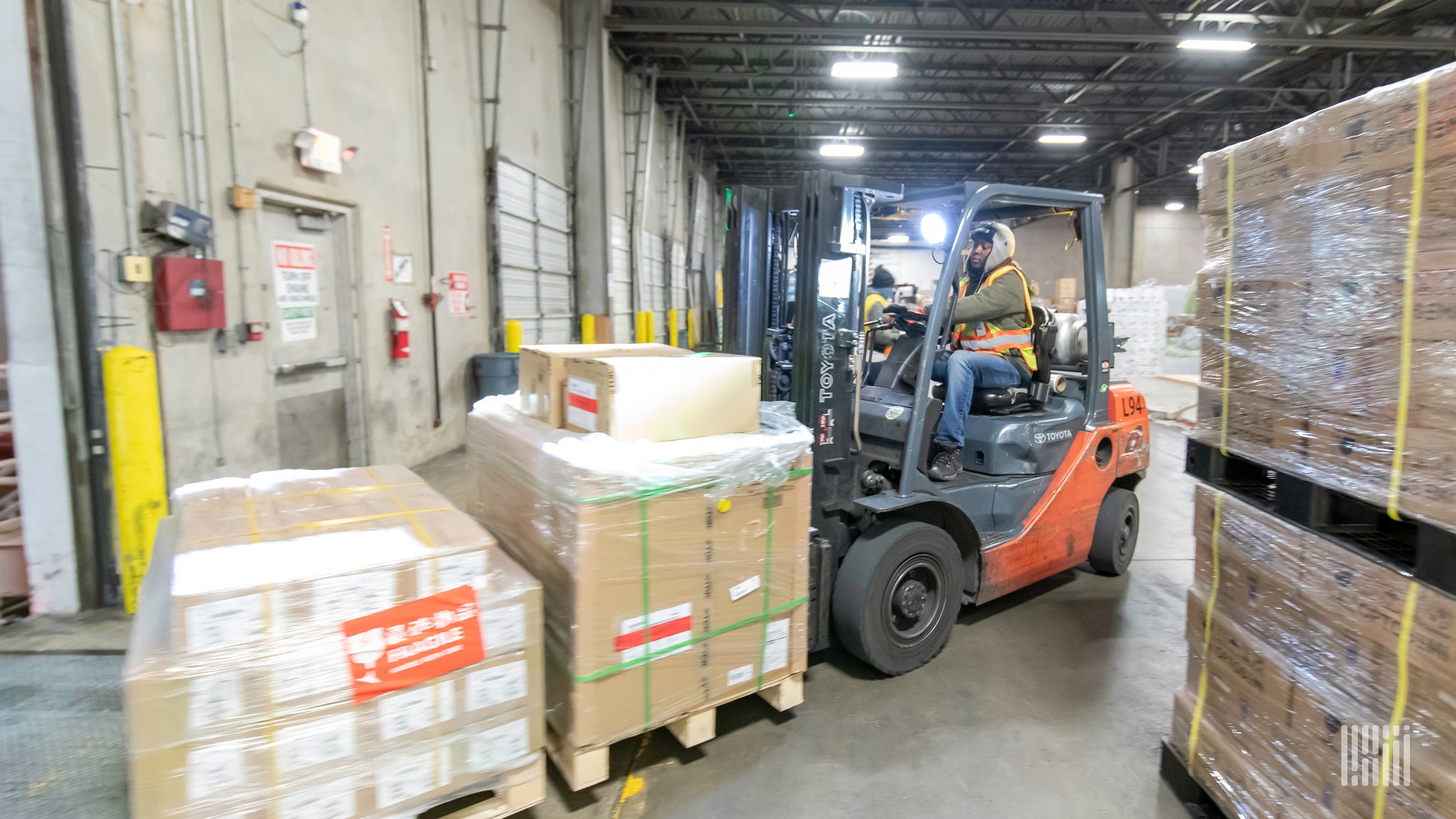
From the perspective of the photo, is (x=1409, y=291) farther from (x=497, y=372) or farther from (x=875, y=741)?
(x=497, y=372)

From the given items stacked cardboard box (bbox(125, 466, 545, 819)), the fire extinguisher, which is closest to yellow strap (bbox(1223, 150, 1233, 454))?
stacked cardboard box (bbox(125, 466, 545, 819))

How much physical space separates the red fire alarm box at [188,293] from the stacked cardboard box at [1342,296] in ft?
16.4

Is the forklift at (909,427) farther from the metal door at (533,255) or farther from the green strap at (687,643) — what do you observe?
the metal door at (533,255)

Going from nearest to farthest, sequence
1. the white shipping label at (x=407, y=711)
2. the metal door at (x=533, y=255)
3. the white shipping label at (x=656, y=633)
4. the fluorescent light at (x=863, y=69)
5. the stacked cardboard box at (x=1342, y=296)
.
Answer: the stacked cardboard box at (x=1342, y=296) → the white shipping label at (x=407, y=711) → the white shipping label at (x=656, y=633) → the metal door at (x=533, y=255) → the fluorescent light at (x=863, y=69)

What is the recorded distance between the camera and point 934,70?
15.5 m

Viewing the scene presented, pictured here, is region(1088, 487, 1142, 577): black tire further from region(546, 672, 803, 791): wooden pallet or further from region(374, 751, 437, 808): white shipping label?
region(374, 751, 437, 808): white shipping label

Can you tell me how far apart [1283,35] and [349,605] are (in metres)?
15.3

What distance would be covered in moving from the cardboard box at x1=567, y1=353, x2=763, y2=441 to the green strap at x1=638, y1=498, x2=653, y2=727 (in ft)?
1.11

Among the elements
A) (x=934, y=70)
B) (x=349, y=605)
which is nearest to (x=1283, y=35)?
(x=934, y=70)

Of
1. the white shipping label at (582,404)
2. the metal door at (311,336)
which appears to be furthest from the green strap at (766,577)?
the metal door at (311,336)

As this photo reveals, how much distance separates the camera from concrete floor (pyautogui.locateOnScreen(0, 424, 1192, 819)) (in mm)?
2578

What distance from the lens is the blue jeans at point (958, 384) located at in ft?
13.0

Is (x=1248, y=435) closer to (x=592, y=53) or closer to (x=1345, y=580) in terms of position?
(x=1345, y=580)

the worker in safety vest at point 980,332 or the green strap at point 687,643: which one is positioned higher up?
the worker in safety vest at point 980,332
